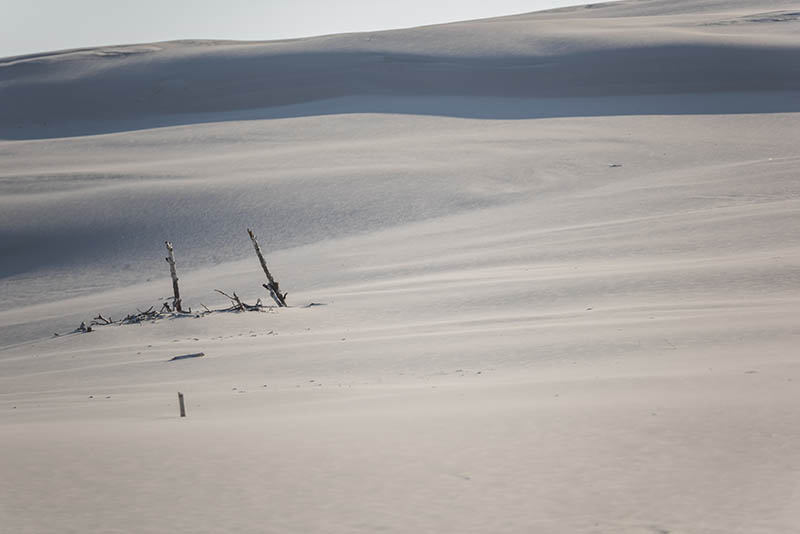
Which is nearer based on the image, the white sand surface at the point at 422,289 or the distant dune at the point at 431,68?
the white sand surface at the point at 422,289

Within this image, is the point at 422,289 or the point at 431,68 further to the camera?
the point at 431,68

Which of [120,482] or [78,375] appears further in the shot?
[78,375]

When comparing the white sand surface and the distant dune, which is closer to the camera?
the white sand surface

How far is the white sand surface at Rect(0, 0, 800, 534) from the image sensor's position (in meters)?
5.35

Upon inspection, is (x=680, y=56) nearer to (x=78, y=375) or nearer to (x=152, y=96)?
(x=152, y=96)

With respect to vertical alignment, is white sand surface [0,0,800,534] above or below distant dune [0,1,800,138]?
below

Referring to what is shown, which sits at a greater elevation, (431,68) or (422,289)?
(431,68)

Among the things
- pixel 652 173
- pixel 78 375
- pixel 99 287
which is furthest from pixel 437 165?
pixel 78 375

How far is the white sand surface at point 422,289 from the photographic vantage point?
17.6 ft

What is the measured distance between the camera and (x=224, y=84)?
41.9 metres

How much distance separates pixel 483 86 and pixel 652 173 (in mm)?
15479

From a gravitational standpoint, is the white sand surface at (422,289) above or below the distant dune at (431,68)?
below

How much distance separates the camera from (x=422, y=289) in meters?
14.5

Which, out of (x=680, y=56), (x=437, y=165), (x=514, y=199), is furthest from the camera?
(x=680, y=56)
